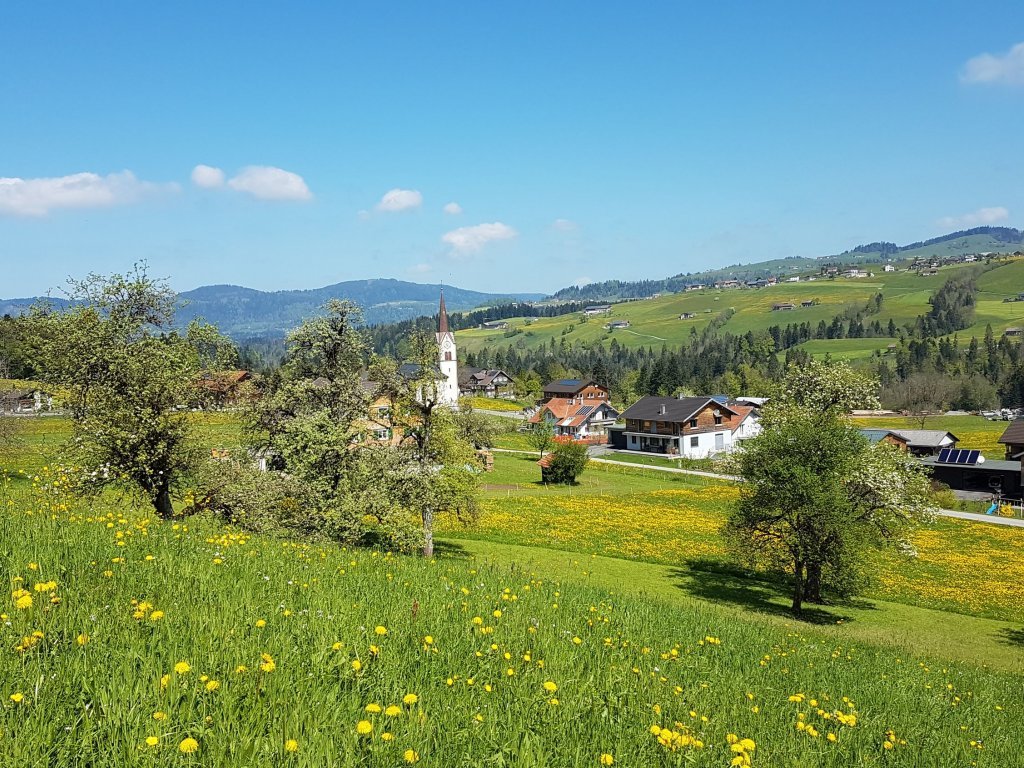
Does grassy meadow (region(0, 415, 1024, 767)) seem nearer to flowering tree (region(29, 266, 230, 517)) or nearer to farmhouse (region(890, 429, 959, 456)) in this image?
flowering tree (region(29, 266, 230, 517))

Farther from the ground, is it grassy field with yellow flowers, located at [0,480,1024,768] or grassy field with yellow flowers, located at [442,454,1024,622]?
grassy field with yellow flowers, located at [0,480,1024,768]

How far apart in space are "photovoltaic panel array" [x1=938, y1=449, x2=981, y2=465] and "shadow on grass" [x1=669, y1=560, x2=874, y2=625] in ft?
190

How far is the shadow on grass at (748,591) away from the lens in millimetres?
30891

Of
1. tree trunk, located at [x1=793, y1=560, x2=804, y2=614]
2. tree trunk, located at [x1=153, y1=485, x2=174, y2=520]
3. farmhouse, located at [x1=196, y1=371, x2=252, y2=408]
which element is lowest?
tree trunk, located at [x1=793, y1=560, x2=804, y2=614]

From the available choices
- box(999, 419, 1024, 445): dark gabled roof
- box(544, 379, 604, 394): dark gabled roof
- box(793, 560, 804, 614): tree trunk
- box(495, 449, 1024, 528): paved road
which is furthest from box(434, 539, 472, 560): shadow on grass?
box(544, 379, 604, 394): dark gabled roof

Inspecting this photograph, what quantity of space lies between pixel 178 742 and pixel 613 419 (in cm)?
13954

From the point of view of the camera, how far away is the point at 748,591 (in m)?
35.3

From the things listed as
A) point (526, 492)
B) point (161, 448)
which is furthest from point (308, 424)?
point (526, 492)

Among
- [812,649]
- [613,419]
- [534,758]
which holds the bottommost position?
[613,419]

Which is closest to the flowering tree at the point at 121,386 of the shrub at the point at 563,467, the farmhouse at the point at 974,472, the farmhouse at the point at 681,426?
the shrub at the point at 563,467

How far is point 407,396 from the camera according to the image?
29.0 metres

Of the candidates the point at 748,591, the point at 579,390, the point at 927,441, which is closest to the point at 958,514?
the point at 927,441

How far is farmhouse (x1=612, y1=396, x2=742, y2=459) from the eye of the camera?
10881cm

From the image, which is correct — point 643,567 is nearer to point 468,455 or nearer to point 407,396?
point 468,455
